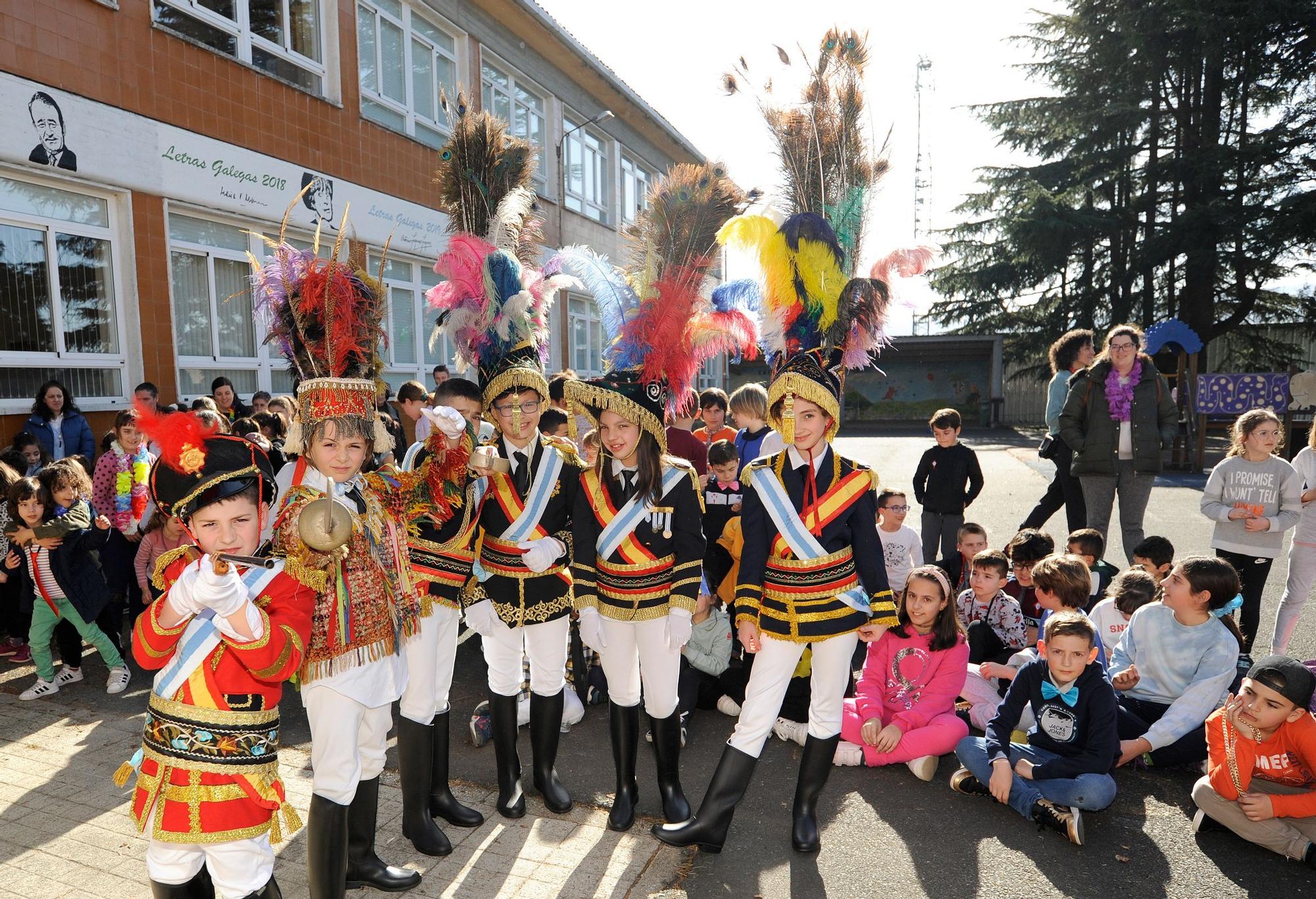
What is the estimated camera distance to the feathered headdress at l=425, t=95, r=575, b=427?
367cm

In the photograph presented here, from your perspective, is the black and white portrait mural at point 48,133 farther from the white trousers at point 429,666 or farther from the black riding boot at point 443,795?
the black riding boot at point 443,795

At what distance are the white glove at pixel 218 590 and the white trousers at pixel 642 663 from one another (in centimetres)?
175

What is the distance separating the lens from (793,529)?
10.9ft

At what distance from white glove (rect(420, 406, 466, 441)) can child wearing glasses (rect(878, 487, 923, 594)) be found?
3.78 meters

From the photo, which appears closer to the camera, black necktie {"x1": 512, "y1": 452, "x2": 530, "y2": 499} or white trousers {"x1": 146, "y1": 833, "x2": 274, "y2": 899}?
white trousers {"x1": 146, "y1": 833, "x2": 274, "y2": 899}

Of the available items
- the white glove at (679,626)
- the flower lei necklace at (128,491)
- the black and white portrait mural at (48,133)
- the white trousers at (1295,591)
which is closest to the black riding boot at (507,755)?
the white glove at (679,626)

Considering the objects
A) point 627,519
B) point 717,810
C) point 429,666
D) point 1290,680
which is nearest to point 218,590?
point 429,666

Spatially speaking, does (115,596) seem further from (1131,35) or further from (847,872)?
(1131,35)

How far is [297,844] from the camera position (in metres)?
3.36

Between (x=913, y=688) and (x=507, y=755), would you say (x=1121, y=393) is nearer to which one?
(x=913, y=688)

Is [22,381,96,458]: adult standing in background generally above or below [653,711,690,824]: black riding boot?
above

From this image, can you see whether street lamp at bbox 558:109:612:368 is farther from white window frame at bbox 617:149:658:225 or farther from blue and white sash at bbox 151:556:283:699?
blue and white sash at bbox 151:556:283:699

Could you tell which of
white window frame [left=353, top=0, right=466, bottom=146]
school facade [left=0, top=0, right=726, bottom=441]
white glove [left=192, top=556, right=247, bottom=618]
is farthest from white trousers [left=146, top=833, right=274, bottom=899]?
white window frame [left=353, top=0, right=466, bottom=146]

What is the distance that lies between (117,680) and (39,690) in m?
0.46
